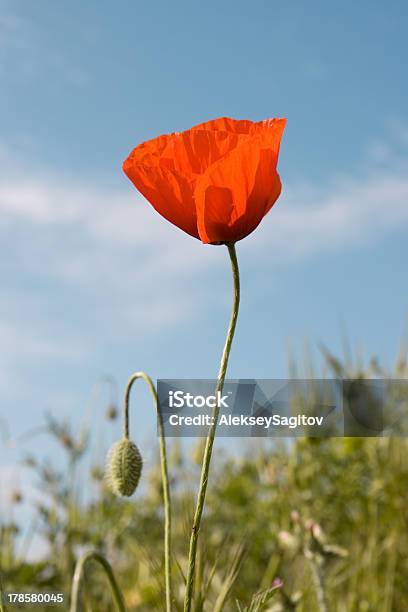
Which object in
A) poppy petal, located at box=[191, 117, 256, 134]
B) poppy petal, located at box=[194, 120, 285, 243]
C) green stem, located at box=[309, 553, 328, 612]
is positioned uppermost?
poppy petal, located at box=[191, 117, 256, 134]

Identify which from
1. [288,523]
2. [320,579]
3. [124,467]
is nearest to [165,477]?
[124,467]

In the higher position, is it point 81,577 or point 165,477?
point 165,477

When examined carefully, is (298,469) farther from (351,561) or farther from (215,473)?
(215,473)

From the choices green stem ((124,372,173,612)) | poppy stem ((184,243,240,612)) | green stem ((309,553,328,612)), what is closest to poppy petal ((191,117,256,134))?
poppy stem ((184,243,240,612))

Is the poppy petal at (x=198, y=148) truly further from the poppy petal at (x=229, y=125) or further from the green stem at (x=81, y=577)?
the green stem at (x=81, y=577)

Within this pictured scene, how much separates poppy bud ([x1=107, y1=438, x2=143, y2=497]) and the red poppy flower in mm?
321

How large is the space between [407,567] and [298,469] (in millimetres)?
655

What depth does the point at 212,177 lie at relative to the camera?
3.01 feet

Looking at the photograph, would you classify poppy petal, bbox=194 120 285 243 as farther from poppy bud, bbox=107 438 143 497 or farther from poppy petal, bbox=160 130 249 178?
poppy bud, bbox=107 438 143 497

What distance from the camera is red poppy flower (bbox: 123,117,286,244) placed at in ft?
3.00

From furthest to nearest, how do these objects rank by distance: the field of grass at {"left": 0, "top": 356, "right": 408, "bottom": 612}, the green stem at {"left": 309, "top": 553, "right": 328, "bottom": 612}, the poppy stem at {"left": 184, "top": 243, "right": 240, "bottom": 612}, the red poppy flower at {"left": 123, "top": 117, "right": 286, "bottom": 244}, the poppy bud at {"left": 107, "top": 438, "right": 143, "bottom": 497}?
the field of grass at {"left": 0, "top": 356, "right": 408, "bottom": 612} < the green stem at {"left": 309, "top": 553, "right": 328, "bottom": 612} < the poppy bud at {"left": 107, "top": 438, "right": 143, "bottom": 497} < the red poppy flower at {"left": 123, "top": 117, "right": 286, "bottom": 244} < the poppy stem at {"left": 184, "top": 243, "right": 240, "bottom": 612}

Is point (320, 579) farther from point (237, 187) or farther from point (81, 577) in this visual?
point (237, 187)

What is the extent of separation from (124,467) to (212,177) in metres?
0.41

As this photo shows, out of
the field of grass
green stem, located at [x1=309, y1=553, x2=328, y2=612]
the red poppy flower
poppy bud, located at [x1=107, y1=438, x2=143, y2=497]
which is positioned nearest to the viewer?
the red poppy flower
